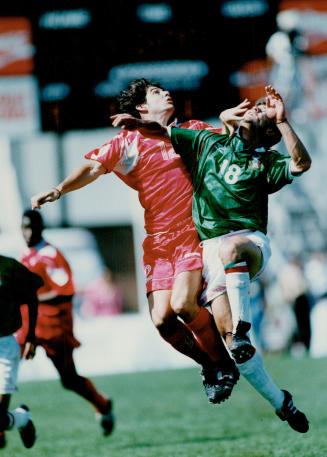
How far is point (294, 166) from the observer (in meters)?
6.87

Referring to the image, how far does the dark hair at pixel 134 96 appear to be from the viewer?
762 centimetres

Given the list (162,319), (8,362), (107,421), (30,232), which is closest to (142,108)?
(162,319)

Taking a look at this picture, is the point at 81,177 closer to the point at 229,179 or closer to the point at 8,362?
the point at 229,179

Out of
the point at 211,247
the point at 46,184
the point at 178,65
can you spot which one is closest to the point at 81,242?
the point at 46,184

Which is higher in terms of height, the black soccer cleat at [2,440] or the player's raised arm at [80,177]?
the player's raised arm at [80,177]

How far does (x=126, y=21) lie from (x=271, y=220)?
13.4ft

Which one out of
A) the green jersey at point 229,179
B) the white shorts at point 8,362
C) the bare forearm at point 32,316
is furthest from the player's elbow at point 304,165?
the white shorts at point 8,362

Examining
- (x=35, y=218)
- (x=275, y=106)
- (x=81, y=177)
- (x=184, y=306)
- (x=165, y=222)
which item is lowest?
(x=35, y=218)

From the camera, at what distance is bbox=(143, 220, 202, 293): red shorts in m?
7.35

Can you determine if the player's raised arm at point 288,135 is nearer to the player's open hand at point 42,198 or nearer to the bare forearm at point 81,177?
the bare forearm at point 81,177

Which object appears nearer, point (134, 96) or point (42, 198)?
point (42, 198)

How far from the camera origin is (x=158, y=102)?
7.50 metres

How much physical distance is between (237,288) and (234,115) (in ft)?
3.45

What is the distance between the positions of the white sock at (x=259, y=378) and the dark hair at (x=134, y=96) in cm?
181
